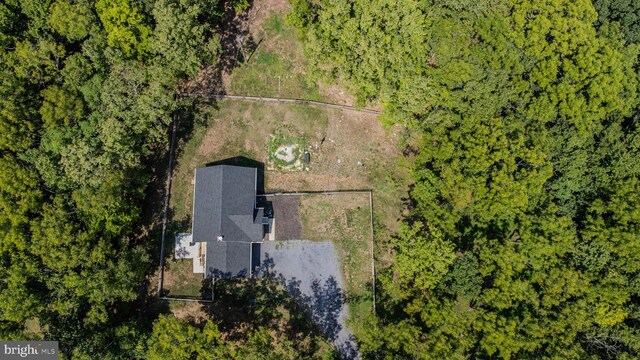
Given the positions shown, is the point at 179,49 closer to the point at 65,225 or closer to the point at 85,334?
the point at 65,225

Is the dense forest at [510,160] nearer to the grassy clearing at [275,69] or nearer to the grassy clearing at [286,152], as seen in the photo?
the grassy clearing at [275,69]

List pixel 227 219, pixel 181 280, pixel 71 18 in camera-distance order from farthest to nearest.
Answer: pixel 181 280 → pixel 227 219 → pixel 71 18

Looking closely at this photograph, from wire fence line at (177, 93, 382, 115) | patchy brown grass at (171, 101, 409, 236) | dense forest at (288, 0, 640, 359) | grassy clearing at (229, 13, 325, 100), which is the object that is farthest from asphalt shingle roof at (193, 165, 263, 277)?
dense forest at (288, 0, 640, 359)

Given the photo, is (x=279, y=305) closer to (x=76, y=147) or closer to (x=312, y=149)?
(x=312, y=149)

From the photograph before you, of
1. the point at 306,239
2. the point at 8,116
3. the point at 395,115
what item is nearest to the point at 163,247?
the point at 306,239

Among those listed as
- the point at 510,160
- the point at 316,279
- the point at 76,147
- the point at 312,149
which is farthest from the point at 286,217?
the point at 510,160

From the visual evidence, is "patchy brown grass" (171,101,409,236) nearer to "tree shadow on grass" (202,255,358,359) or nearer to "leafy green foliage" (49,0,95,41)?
"tree shadow on grass" (202,255,358,359)

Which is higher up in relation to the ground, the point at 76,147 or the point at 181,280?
the point at 76,147
